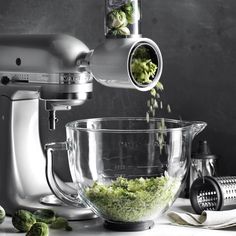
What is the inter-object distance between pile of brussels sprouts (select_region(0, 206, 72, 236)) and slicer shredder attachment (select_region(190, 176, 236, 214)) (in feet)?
1.02

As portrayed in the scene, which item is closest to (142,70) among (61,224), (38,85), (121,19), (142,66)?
(142,66)

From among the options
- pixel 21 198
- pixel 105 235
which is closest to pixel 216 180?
pixel 105 235

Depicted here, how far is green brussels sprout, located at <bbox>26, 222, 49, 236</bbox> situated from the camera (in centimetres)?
147

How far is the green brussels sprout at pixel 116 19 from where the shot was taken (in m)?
1.62

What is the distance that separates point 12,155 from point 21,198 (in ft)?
0.32

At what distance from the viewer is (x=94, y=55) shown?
1.58m

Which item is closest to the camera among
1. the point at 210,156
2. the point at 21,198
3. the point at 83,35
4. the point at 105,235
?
the point at 105,235

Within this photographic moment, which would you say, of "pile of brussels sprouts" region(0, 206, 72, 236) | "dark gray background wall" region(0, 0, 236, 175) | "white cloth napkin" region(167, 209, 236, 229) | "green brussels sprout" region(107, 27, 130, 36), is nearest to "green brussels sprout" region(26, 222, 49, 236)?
"pile of brussels sprouts" region(0, 206, 72, 236)

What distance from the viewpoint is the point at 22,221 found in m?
1.55

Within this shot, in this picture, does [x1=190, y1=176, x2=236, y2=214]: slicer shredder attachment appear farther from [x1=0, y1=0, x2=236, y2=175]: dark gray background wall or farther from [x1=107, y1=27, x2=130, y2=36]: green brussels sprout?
[x1=107, y1=27, x2=130, y2=36]: green brussels sprout

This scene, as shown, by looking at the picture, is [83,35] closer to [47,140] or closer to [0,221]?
[47,140]

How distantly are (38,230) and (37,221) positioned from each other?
0.13m

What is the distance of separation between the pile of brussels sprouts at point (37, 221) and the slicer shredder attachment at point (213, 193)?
0.31 metres

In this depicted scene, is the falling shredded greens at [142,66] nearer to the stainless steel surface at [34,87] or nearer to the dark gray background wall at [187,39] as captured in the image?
the stainless steel surface at [34,87]
